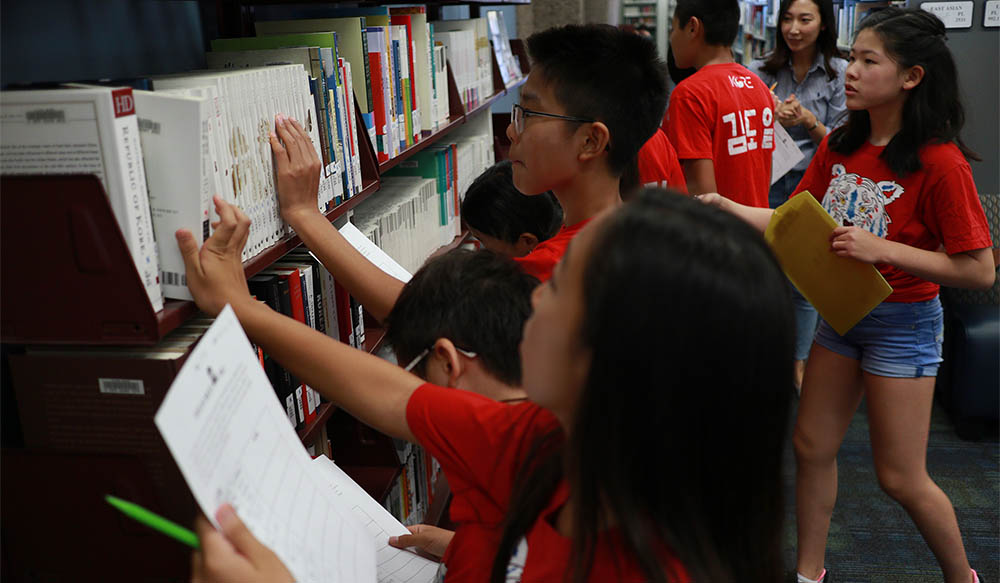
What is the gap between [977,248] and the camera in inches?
75.0

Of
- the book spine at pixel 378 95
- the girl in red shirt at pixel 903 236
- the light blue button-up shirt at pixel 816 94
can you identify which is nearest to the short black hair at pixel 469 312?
the book spine at pixel 378 95

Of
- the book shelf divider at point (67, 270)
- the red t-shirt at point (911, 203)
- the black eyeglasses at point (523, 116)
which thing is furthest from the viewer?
the red t-shirt at point (911, 203)

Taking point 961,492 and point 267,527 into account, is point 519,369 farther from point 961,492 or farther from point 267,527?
point 961,492

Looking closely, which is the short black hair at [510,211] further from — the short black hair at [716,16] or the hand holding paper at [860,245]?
the short black hair at [716,16]

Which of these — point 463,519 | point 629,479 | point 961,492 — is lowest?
point 961,492

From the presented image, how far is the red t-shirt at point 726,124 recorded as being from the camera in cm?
274

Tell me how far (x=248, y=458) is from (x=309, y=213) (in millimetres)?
663

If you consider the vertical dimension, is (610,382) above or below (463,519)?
above

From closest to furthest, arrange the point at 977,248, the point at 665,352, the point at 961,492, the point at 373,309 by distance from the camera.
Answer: the point at 665,352 < the point at 373,309 < the point at 977,248 < the point at 961,492

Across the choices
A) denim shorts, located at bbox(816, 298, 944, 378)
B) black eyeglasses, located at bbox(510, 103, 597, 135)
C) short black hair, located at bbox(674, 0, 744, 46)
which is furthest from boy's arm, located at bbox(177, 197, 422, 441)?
short black hair, located at bbox(674, 0, 744, 46)

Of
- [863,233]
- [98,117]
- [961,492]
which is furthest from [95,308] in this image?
[961,492]

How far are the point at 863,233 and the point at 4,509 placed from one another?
1.80 meters

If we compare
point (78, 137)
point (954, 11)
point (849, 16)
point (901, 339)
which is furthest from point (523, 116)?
point (849, 16)

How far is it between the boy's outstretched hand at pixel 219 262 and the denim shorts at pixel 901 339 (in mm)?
1581
